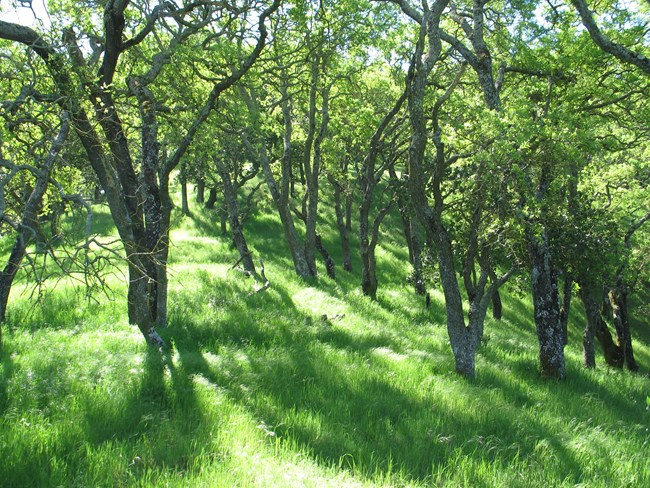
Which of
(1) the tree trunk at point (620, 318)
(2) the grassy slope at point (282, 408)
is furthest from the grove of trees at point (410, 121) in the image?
(1) the tree trunk at point (620, 318)

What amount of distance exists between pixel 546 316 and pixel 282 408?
6.86m

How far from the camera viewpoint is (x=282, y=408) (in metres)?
6.47

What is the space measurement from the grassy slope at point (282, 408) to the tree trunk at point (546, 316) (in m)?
0.42

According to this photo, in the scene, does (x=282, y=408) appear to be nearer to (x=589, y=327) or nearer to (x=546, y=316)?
(x=546, y=316)

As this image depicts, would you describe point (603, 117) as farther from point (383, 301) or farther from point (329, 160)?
point (329, 160)

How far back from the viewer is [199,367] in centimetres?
781

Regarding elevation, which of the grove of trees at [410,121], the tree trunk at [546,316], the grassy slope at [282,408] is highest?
the grove of trees at [410,121]

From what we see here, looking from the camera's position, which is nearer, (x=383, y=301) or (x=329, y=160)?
(x=383, y=301)

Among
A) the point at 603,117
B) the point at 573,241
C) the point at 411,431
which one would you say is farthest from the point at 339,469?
the point at 603,117

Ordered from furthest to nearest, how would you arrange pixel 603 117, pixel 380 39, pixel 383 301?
1. pixel 383 301
2. pixel 380 39
3. pixel 603 117

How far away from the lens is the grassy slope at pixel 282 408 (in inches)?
189

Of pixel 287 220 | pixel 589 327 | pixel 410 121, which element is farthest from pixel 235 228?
pixel 589 327

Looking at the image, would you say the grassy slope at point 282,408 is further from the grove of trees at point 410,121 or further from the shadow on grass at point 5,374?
the grove of trees at point 410,121

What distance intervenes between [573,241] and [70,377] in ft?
36.0
